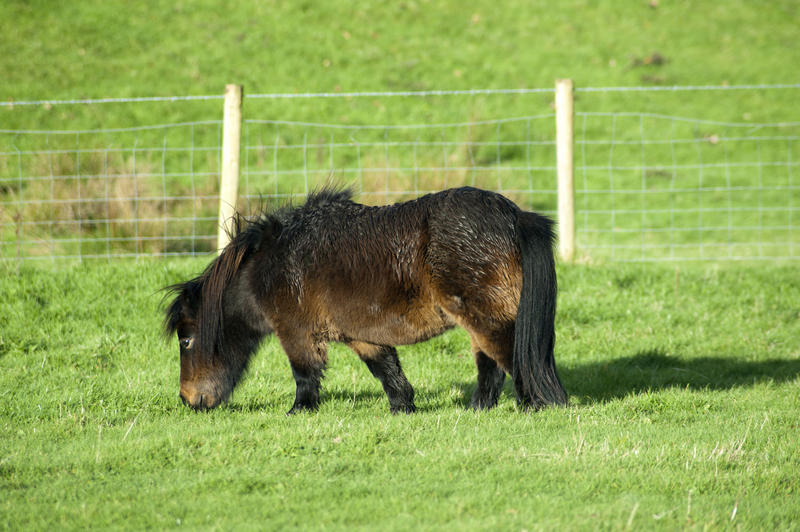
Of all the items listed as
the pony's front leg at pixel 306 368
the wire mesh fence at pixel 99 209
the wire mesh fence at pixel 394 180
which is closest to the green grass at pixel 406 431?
the pony's front leg at pixel 306 368

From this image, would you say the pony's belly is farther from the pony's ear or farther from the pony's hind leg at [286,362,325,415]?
the pony's ear

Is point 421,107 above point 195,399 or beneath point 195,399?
above

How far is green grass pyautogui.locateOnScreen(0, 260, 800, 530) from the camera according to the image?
132 inches

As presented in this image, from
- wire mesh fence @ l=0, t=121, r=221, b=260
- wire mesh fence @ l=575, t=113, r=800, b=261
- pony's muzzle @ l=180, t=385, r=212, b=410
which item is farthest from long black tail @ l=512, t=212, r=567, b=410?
wire mesh fence @ l=575, t=113, r=800, b=261

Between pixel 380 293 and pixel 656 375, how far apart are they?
3.01 metres

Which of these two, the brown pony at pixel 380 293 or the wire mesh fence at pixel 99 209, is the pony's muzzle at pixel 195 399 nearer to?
the brown pony at pixel 380 293

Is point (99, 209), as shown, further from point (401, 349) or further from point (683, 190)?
point (683, 190)

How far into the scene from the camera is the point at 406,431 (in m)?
4.50

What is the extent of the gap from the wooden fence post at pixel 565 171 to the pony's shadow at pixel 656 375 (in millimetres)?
2154

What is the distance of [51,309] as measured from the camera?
23.8ft

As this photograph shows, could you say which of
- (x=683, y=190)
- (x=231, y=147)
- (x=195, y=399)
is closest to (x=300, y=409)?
(x=195, y=399)

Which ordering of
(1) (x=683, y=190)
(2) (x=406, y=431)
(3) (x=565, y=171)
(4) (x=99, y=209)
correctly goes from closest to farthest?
1. (2) (x=406, y=431)
2. (3) (x=565, y=171)
3. (4) (x=99, y=209)
4. (1) (x=683, y=190)

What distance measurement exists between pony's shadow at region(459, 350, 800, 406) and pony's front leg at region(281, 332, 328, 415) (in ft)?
4.00

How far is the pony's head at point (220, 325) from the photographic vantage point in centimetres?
523
